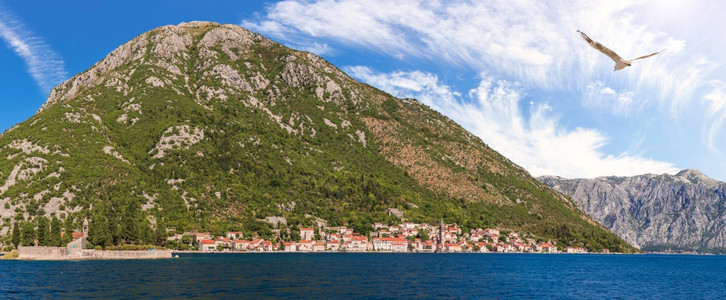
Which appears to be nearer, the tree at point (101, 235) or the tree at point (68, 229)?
the tree at point (101, 235)

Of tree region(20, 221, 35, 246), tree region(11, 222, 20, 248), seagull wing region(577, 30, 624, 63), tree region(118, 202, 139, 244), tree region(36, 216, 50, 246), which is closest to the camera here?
seagull wing region(577, 30, 624, 63)

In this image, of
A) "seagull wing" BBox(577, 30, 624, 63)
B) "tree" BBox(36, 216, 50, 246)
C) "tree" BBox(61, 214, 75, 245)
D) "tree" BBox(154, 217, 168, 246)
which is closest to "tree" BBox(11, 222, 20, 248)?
"tree" BBox(36, 216, 50, 246)

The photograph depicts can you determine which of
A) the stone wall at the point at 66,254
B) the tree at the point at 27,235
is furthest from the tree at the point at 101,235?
the tree at the point at 27,235

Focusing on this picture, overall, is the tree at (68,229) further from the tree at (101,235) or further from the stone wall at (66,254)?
the stone wall at (66,254)

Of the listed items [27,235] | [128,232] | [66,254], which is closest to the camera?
[66,254]

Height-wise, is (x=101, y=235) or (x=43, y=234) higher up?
(x=43, y=234)

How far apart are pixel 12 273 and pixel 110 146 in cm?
11809

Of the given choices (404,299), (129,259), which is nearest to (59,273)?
(129,259)

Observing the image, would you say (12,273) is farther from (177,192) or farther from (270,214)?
(270,214)

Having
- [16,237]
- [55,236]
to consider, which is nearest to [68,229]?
[55,236]

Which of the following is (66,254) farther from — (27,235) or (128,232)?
(128,232)

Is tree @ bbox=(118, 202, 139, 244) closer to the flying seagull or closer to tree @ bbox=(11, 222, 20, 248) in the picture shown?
tree @ bbox=(11, 222, 20, 248)

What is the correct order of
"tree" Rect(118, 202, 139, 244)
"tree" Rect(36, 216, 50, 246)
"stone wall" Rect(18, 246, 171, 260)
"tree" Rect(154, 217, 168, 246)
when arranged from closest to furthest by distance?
"stone wall" Rect(18, 246, 171, 260) < "tree" Rect(36, 216, 50, 246) < "tree" Rect(118, 202, 139, 244) < "tree" Rect(154, 217, 168, 246)

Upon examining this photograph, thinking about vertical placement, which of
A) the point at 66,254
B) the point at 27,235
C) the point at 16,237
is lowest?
the point at 66,254
